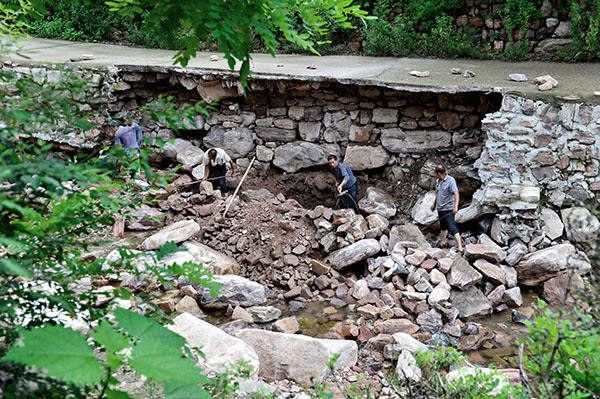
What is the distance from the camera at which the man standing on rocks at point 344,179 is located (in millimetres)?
8045

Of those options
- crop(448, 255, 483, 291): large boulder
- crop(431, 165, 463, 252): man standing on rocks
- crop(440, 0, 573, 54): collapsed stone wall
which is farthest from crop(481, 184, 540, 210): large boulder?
crop(440, 0, 573, 54): collapsed stone wall

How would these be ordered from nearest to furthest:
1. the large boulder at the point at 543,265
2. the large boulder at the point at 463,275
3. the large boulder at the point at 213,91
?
the large boulder at the point at 463,275 → the large boulder at the point at 543,265 → the large boulder at the point at 213,91

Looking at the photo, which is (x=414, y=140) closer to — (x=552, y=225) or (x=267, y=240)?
(x=552, y=225)

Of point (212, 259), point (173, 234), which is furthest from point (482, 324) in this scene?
point (173, 234)

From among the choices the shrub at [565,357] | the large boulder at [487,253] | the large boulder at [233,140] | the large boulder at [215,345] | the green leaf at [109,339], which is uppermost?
the green leaf at [109,339]

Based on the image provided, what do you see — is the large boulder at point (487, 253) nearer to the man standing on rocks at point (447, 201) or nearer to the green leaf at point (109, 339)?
the man standing on rocks at point (447, 201)

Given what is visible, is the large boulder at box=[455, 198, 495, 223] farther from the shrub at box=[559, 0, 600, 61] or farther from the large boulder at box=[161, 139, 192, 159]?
the large boulder at box=[161, 139, 192, 159]

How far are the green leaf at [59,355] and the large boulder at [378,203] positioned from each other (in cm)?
657

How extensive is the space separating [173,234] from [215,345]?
2998 mm

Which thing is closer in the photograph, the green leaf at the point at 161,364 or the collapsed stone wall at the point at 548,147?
the green leaf at the point at 161,364

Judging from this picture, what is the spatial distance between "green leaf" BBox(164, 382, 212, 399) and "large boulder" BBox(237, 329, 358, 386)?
2.44 metres

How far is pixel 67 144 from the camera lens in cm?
944

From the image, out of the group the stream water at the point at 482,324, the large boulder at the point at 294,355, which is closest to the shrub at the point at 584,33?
the stream water at the point at 482,324

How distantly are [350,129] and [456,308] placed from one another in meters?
3.73
